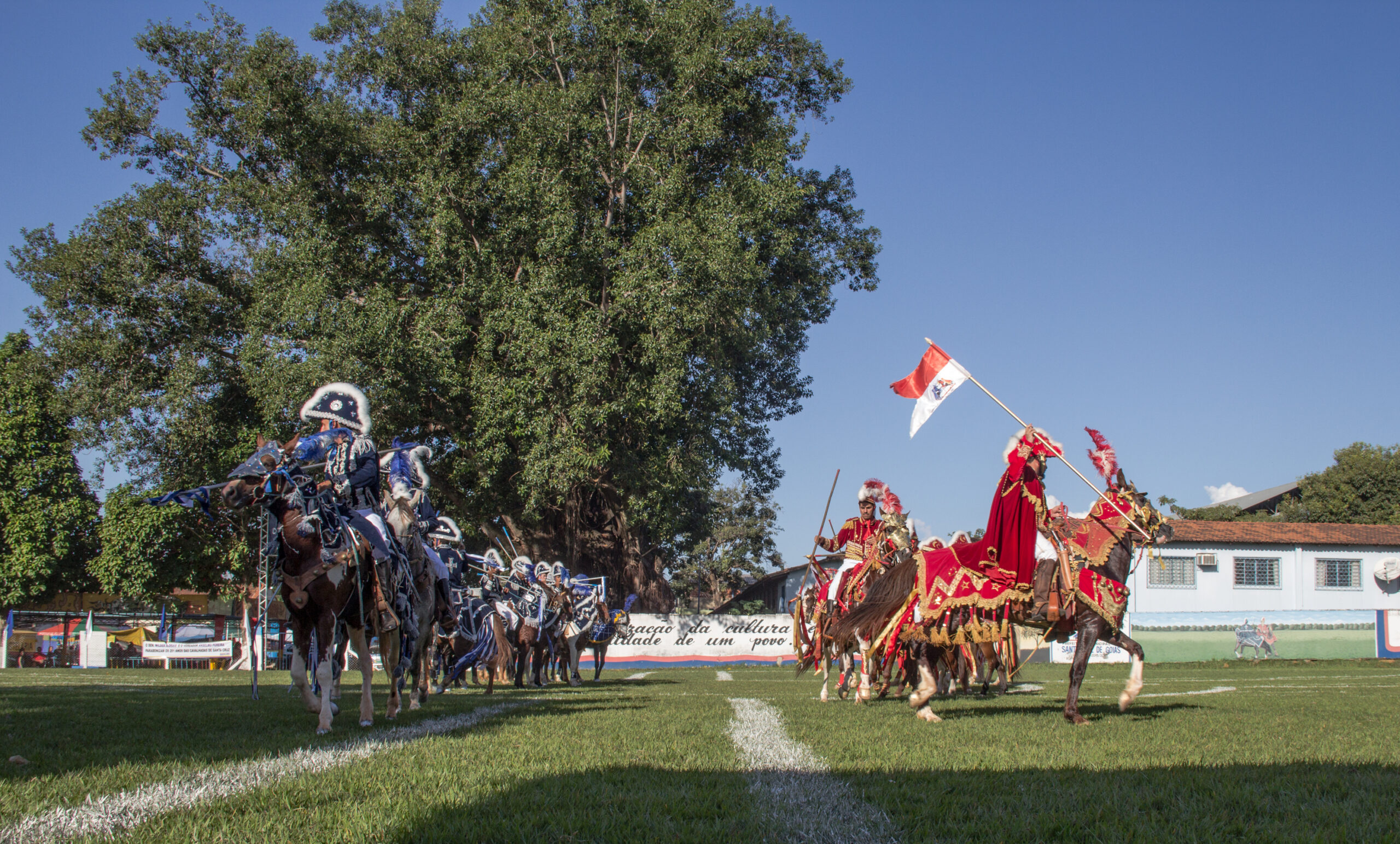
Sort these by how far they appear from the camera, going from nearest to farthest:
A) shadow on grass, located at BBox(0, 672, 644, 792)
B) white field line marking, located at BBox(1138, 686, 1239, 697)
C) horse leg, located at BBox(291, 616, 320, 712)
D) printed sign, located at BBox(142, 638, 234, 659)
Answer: shadow on grass, located at BBox(0, 672, 644, 792) < horse leg, located at BBox(291, 616, 320, 712) < white field line marking, located at BBox(1138, 686, 1239, 697) < printed sign, located at BBox(142, 638, 234, 659)

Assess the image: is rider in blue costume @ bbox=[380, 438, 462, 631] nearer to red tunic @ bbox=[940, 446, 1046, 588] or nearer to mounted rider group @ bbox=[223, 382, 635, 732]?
mounted rider group @ bbox=[223, 382, 635, 732]

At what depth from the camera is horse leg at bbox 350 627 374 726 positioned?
752 cm

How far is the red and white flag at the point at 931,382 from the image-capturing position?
33.9ft

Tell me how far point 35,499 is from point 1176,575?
4087 centimetres

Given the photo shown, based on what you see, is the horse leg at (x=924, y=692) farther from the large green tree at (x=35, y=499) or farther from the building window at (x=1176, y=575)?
the large green tree at (x=35, y=499)

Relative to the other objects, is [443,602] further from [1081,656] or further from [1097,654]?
[1097,654]

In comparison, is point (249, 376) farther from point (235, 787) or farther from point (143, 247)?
point (235, 787)

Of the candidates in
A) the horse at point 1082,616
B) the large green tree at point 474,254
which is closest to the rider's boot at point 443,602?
the horse at point 1082,616

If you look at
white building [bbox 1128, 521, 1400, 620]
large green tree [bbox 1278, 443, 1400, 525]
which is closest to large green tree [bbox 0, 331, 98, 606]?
white building [bbox 1128, 521, 1400, 620]

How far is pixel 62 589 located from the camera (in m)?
37.2

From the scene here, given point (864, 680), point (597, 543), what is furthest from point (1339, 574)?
point (864, 680)

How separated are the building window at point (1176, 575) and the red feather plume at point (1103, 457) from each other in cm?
2972

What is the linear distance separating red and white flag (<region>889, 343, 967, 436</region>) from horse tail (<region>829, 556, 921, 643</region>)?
1.41m

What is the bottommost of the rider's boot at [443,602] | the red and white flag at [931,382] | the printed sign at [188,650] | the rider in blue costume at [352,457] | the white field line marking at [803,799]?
the printed sign at [188,650]
